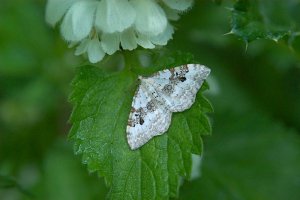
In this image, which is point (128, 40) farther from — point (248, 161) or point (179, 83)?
point (248, 161)

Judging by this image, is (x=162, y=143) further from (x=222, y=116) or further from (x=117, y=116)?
(x=222, y=116)

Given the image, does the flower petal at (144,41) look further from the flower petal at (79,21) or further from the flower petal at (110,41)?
the flower petal at (79,21)

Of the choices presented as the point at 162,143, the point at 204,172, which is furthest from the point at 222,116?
the point at 162,143

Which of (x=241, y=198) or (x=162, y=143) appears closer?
(x=162, y=143)

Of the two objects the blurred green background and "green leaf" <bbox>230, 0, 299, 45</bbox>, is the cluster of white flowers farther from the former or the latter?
the blurred green background

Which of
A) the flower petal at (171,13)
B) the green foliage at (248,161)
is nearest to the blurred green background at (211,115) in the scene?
the green foliage at (248,161)
